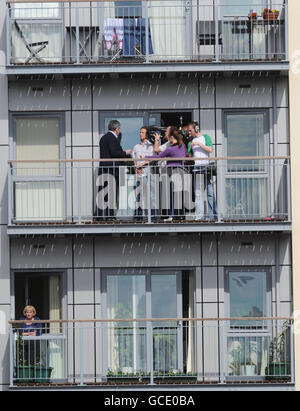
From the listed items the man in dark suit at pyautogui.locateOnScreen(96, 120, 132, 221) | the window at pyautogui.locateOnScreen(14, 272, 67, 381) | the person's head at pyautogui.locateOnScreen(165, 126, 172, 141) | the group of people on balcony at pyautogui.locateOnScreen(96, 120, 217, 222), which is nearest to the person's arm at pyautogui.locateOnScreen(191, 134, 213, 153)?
the group of people on balcony at pyautogui.locateOnScreen(96, 120, 217, 222)

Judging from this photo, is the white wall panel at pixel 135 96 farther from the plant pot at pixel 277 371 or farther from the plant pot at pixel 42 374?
the plant pot at pixel 277 371

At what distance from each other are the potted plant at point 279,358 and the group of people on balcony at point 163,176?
270cm

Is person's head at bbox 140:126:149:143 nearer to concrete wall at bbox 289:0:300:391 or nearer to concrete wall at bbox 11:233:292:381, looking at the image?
concrete wall at bbox 11:233:292:381

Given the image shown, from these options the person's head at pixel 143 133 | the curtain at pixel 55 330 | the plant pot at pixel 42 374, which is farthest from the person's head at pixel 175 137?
the plant pot at pixel 42 374

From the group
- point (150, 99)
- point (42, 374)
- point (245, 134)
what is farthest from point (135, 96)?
point (42, 374)

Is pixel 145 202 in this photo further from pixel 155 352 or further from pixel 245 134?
pixel 155 352

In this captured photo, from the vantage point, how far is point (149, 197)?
32562 millimetres

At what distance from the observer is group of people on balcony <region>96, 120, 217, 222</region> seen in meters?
32.8
